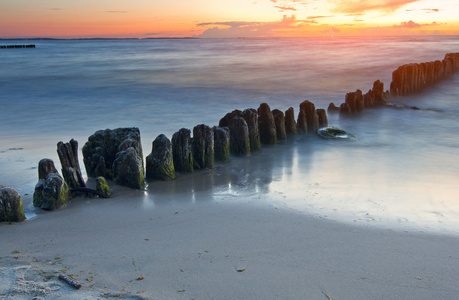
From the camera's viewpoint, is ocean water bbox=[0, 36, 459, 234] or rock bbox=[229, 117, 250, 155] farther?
rock bbox=[229, 117, 250, 155]

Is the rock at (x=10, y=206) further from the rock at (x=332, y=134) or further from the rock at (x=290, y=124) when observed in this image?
the rock at (x=332, y=134)

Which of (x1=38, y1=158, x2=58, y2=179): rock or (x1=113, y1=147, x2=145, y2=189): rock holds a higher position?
(x1=38, y1=158, x2=58, y2=179): rock

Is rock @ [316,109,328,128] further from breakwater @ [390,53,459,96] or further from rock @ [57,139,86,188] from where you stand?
breakwater @ [390,53,459,96]

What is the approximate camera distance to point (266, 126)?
7328mm

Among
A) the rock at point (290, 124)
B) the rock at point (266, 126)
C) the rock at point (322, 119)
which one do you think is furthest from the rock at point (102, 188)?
the rock at point (322, 119)

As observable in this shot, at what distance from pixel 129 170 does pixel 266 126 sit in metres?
3.19

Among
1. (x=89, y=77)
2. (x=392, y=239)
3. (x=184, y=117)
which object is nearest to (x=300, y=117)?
(x=184, y=117)

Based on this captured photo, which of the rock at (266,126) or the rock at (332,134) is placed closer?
the rock at (266,126)

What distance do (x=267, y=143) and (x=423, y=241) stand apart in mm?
4121

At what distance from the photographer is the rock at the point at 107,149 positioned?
204 inches

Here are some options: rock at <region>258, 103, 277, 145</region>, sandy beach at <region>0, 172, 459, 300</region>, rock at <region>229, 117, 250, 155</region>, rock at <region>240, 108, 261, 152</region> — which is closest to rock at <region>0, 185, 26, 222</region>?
sandy beach at <region>0, 172, 459, 300</region>

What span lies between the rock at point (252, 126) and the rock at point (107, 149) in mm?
2032

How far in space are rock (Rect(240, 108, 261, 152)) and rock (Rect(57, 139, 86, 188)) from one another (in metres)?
2.90

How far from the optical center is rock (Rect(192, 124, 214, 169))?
5.68m
